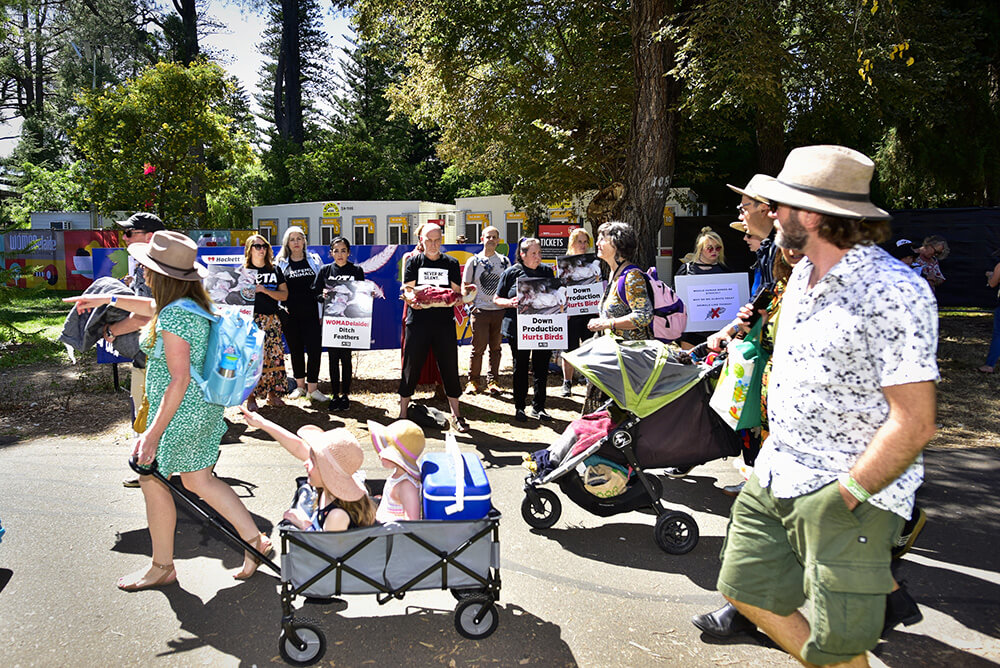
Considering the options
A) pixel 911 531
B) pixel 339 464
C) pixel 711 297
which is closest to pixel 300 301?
pixel 711 297

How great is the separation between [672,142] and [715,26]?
1577 millimetres

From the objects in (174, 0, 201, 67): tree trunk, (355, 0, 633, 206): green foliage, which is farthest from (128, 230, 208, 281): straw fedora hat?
(174, 0, 201, 67): tree trunk

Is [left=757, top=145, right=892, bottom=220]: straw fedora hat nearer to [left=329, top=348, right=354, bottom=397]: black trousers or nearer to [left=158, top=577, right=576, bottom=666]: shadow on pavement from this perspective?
[left=158, top=577, right=576, bottom=666]: shadow on pavement

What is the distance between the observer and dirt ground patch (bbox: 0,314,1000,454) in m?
7.26

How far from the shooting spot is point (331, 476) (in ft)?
10.7

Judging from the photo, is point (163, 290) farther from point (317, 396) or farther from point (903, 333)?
point (317, 396)

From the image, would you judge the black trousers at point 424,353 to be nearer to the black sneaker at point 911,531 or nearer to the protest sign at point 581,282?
the protest sign at point 581,282

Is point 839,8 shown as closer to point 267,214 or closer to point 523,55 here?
point 523,55

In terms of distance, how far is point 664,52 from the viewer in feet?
31.7

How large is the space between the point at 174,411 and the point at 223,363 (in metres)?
0.34

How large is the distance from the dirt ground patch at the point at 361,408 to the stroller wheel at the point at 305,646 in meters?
3.63

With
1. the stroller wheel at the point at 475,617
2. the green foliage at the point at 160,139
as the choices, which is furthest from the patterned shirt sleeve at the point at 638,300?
the green foliage at the point at 160,139

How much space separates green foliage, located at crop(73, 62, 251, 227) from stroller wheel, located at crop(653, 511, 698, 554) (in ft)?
76.5

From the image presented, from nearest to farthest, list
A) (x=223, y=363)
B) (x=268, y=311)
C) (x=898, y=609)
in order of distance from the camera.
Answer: (x=898, y=609), (x=223, y=363), (x=268, y=311)
